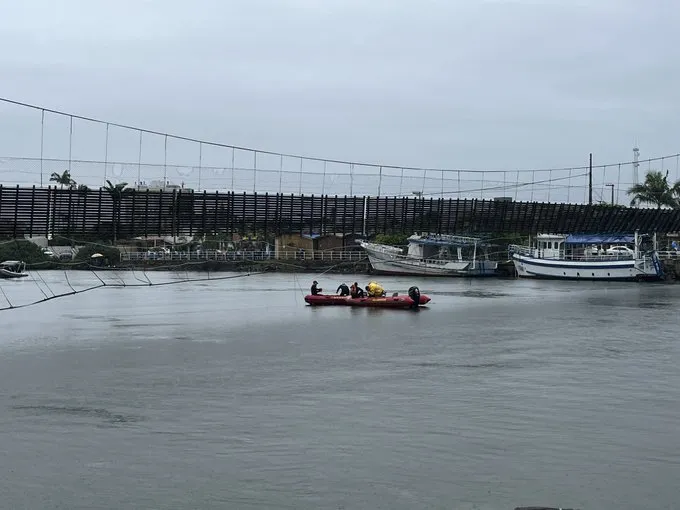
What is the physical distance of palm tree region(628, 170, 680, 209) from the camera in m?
89.2

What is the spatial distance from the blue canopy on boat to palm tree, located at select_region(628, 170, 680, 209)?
11.1 m

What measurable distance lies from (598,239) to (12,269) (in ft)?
159

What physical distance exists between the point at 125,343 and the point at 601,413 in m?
17.3

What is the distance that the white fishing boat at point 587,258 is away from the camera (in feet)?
235

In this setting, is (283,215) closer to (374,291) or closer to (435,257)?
(435,257)

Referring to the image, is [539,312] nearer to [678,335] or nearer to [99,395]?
[678,335]

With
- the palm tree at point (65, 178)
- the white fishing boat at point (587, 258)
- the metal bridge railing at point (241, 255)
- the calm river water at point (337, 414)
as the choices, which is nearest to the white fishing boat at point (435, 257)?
the white fishing boat at point (587, 258)

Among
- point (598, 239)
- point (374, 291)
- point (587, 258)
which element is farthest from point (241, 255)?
point (374, 291)

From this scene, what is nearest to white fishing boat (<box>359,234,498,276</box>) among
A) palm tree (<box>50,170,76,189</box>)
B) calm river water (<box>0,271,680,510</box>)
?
palm tree (<box>50,170,76,189</box>)

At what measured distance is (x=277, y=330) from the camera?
36031 mm

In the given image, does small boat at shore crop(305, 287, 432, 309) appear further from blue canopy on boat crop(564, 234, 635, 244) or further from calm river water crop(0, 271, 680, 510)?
blue canopy on boat crop(564, 234, 635, 244)

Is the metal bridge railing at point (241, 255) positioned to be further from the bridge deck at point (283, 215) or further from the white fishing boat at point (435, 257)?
the bridge deck at point (283, 215)

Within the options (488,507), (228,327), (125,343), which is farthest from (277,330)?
(488,507)

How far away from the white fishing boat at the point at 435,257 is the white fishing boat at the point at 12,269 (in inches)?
1151
